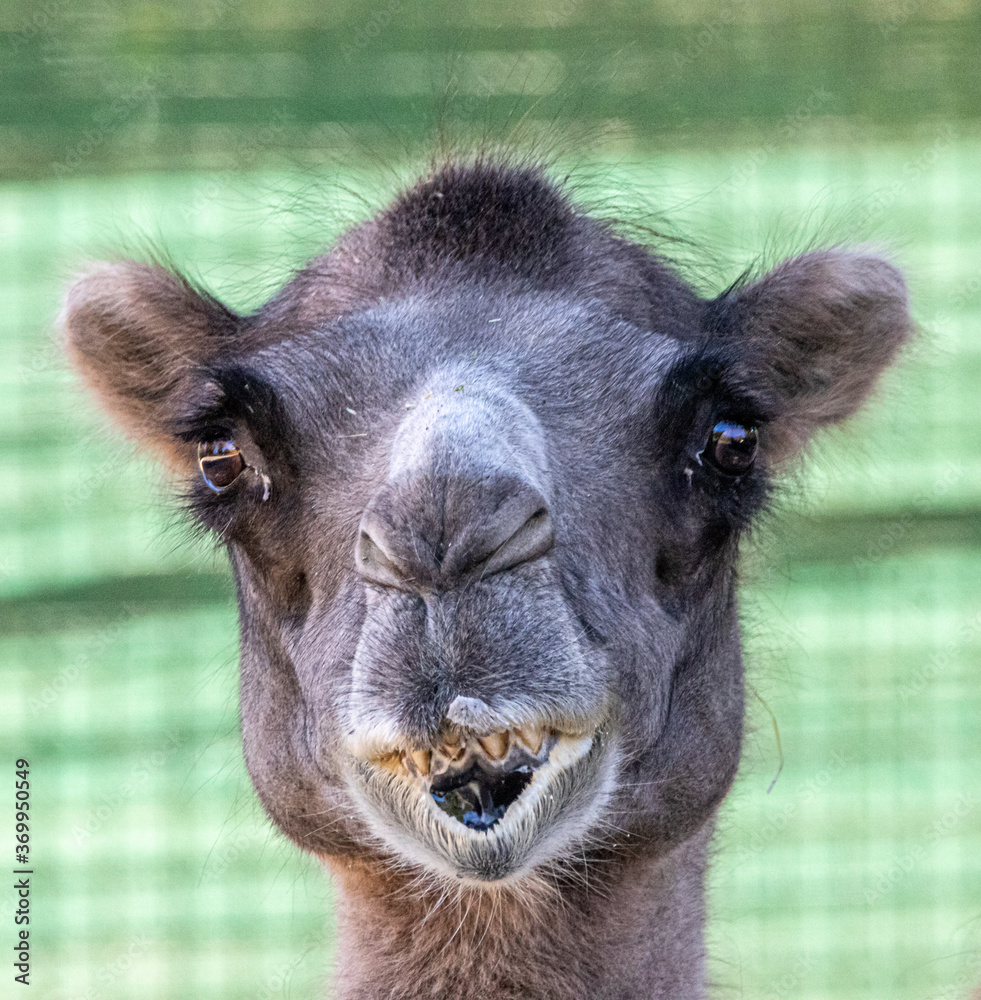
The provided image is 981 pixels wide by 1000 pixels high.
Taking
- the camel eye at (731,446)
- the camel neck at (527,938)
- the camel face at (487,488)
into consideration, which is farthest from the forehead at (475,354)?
the camel neck at (527,938)

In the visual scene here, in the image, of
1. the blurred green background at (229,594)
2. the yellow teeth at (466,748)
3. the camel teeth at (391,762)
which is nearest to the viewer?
the yellow teeth at (466,748)

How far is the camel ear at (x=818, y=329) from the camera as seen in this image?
11.6 ft

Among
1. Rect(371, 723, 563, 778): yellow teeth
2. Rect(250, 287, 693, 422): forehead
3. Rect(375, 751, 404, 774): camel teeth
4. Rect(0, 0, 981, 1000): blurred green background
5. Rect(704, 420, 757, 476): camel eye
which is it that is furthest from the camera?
Rect(0, 0, 981, 1000): blurred green background

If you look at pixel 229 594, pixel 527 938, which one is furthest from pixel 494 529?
pixel 229 594

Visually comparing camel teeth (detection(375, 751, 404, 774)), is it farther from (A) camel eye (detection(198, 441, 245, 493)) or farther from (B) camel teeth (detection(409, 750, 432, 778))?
(A) camel eye (detection(198, 441, 245, 493))

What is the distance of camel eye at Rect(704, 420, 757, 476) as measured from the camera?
10.3 ft

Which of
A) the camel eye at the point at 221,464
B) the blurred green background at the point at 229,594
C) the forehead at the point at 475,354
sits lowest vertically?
the blurred green background at the point at 229,594

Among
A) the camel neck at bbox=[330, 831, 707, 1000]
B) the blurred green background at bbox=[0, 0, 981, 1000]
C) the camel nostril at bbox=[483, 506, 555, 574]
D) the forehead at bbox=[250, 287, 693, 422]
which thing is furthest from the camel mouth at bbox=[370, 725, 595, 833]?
the blurred green background at bbox=[0, 0, 981, 1000]

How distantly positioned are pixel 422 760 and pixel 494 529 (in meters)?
0.44

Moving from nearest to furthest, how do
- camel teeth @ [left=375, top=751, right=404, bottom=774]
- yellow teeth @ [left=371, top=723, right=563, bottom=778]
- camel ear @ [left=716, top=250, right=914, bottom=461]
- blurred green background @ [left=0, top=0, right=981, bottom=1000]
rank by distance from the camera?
1. yellow teeth @ [left=371, top=723, right=563, bottom=778]
2. camel teeth @ [left=375, top=751, right=404, bottom=774]
3. camel ear @ [left=716, top=250, right=914, bottom=461]
4. blurred green background @ [left=0, top=0, right=981, bottom=1000]

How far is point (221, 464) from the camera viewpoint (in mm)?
3164

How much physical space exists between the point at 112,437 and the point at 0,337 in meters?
3.72

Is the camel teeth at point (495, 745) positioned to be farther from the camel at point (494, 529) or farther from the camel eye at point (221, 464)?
the camel eye at point (221, 464)

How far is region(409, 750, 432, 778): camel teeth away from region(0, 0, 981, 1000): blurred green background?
14.7 feet
